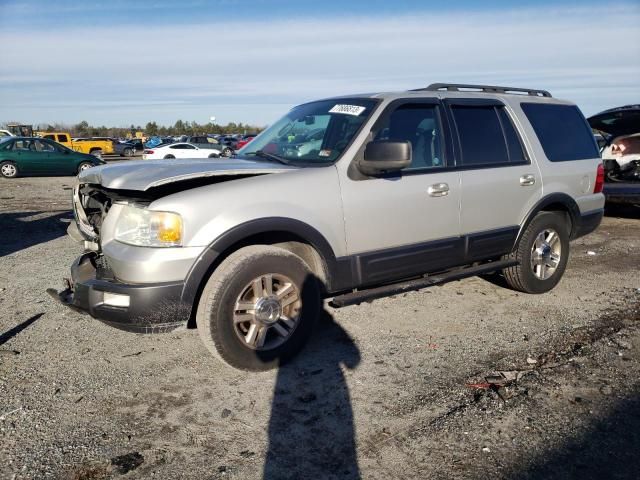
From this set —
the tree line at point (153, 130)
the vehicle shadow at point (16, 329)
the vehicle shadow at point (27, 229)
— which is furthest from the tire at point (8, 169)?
the tree line at point (153, 130)

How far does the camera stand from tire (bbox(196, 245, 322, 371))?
10.8 feet

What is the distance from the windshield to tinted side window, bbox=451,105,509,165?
88cm

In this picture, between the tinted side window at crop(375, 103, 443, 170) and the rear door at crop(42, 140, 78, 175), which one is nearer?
the tinted side window at crop(375, 103, 443, 170)

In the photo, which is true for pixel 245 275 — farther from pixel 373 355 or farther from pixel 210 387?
pixel 373 355

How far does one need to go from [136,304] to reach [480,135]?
3.21 meters

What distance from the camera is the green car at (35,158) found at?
17875 millimetres

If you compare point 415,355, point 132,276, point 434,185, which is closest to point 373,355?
point 415,355

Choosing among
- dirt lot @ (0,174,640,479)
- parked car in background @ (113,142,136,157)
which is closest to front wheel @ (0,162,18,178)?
dirt lot @ (0,174,640,479)

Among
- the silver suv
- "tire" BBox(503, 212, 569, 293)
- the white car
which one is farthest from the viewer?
the white car

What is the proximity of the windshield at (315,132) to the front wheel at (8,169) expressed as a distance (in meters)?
16.6

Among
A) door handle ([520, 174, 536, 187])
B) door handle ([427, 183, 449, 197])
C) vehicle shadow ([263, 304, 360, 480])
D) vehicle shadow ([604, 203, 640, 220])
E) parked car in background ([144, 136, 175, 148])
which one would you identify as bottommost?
vehicle shadow ([604, 203, 640, 220])

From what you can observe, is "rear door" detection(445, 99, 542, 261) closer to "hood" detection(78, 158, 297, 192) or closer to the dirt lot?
the dirt lot

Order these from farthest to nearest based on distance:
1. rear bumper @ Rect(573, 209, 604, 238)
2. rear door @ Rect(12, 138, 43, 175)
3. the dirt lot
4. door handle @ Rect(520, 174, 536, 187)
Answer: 1. rear door @ Rect(12, 138, 43, 175)
2. rear bumper @ Rect(573, 209, 604, 238)
3. door handle @ Rect(520, 174, 536, 187)
4. the dirt lot

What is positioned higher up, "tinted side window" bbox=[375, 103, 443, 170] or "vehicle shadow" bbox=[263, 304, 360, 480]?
"tinted side window" bbox=[375, 103, 443, 170]
